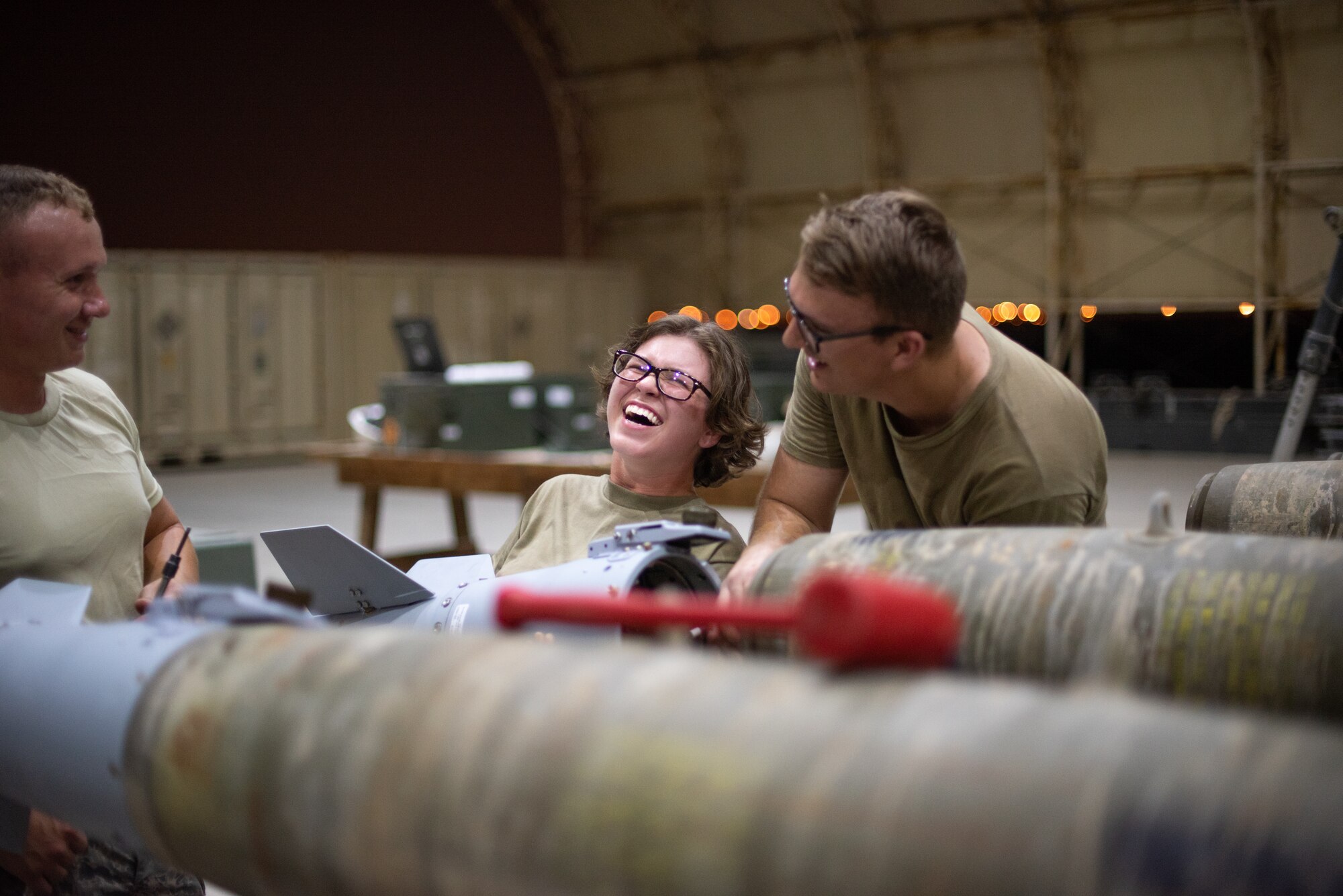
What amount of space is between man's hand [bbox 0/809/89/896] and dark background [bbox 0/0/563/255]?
12346mm

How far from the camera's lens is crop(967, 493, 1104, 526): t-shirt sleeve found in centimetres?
211

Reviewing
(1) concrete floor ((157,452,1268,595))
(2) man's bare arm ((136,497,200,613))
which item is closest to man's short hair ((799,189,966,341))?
(2) man's bare arm ((136,497,200,613))

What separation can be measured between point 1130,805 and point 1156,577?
0.60 meters

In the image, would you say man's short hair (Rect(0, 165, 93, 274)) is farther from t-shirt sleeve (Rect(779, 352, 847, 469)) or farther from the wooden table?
the wooden table

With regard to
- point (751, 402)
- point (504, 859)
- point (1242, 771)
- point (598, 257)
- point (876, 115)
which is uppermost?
point (876, 115)

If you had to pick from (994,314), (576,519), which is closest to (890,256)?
(576,519)

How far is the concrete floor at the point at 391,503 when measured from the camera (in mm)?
8945

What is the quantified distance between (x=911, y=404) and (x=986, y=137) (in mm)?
13296

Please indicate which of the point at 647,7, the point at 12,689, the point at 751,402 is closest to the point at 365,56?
the point at 647,7

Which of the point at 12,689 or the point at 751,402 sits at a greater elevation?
the point at 751,402

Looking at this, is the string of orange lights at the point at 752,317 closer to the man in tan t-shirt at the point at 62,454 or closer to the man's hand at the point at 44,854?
the man in tan t-shirt at the point at 62,454

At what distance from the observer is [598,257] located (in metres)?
18.1

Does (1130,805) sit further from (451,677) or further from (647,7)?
(647,7)

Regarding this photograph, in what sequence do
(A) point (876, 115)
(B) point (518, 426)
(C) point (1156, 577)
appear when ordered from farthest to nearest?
1. (A) point (876, 115)
2. (B) point (518, 426)
3. (C) point (1156, 577)
